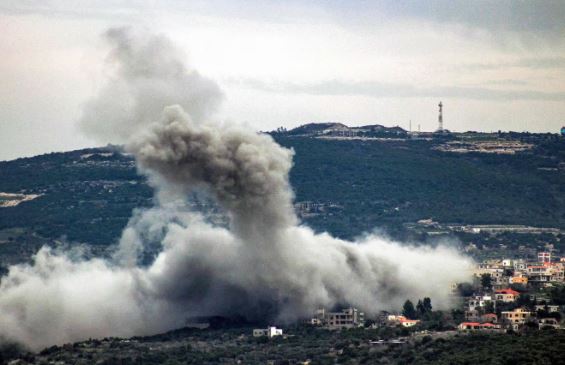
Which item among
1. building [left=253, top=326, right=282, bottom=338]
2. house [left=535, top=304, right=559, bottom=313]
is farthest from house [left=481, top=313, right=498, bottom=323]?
building [left=253, top=326, right=282, bottom=338]

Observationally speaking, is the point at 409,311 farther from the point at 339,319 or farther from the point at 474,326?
the point at 474,326

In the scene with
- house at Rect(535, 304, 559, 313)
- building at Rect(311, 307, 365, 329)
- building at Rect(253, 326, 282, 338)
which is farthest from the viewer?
building at Rect(311, 307, 365, 329)

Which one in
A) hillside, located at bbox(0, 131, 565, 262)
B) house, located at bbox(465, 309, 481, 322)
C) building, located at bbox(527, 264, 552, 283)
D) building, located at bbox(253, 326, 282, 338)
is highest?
hillside, located at bbox(0, 131, 565, 262)

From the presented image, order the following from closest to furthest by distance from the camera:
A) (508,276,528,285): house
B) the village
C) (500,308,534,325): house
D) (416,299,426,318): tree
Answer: the village < (500,308,534,325): house < (416,299,426,318): tree < (508,276,528,285): house

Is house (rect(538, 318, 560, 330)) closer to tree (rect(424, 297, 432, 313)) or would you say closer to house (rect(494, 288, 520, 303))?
house (rect(494, 288, 520, 303))

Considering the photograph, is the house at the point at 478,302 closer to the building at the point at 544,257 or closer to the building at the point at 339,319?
the building at the point at 339,319

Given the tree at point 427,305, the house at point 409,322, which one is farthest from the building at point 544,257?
the house at point 409,322
